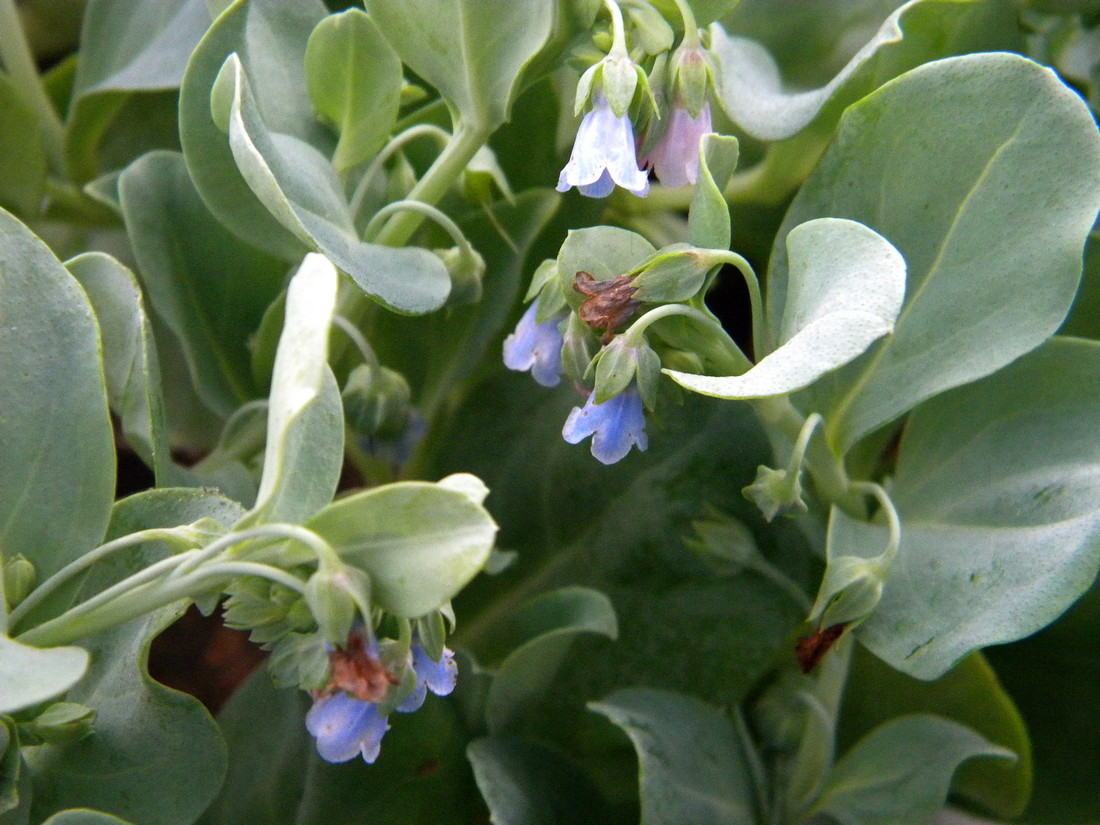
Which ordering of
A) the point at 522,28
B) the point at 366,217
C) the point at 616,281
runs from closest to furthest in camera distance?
the point at 616,281 < the point at 522,28 < the point at 366,217

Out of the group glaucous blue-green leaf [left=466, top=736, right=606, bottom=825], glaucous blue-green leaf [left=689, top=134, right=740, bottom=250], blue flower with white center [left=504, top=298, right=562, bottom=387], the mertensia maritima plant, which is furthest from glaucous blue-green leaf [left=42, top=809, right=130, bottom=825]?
glaucous blue-green leaf [left=689, top=134, right=740, bottom=250]

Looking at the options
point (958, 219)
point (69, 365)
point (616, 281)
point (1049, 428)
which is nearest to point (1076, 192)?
point (958, 219)

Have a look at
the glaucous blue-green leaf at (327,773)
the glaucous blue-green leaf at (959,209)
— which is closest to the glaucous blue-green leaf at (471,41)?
the glaucous blue-green leaf at (959,209)

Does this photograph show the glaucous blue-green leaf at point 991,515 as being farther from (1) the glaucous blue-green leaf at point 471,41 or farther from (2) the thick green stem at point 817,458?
(1) the glaucous blue-green leaf at point 471,41

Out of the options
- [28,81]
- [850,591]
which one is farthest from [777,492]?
[28,81]

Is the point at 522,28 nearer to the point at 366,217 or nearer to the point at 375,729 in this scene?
the point at 366,217
